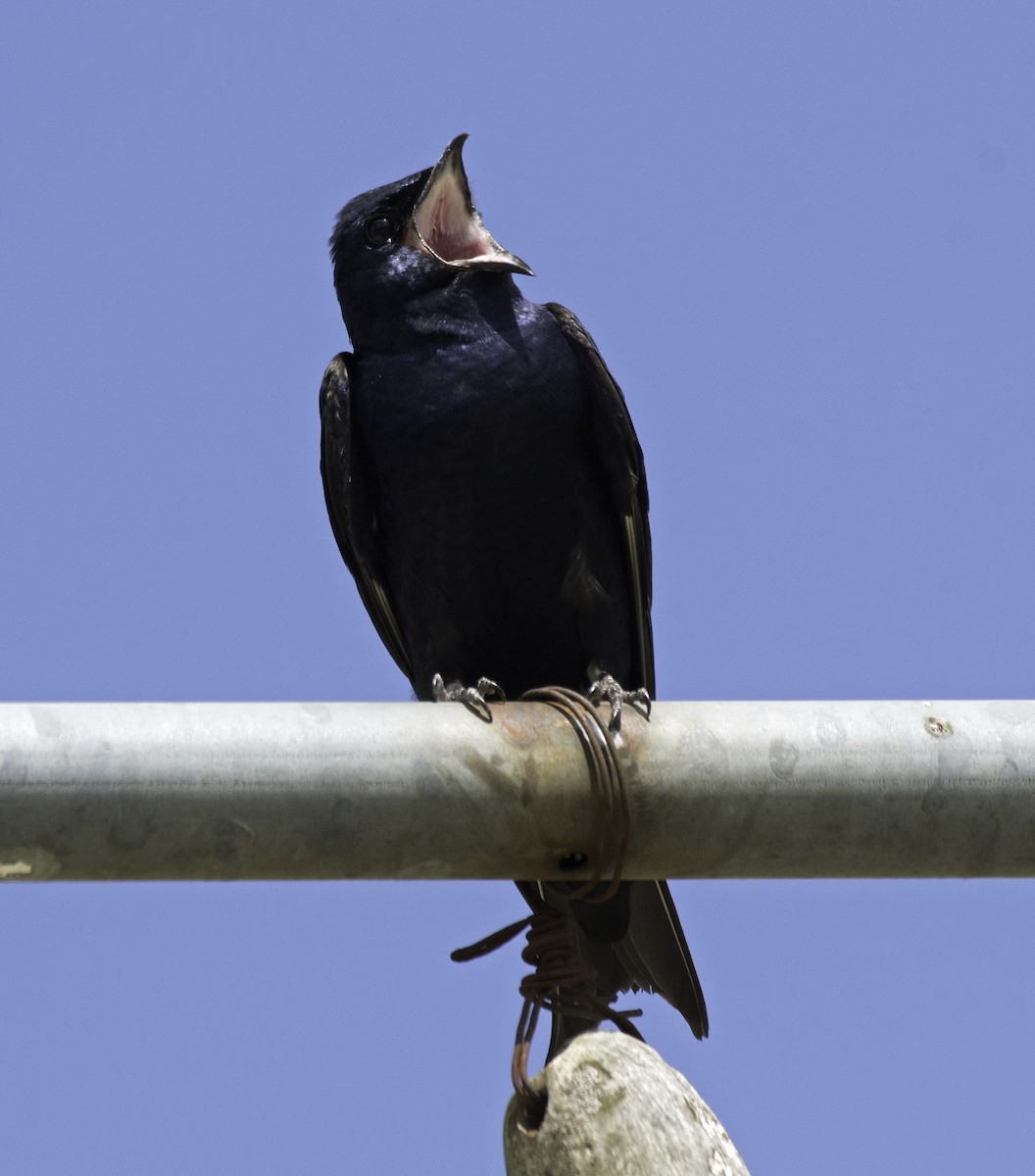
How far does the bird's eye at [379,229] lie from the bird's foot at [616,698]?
5.39ft

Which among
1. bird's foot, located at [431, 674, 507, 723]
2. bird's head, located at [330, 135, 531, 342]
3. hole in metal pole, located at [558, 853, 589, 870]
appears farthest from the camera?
bird's head, located at [330, 135, 531, 342]

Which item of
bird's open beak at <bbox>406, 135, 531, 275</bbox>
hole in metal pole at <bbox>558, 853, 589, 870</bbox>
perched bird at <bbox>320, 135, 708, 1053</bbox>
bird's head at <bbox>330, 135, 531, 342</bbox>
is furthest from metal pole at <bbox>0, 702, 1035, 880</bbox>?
bird's open beak at <bbox>406, 135, 531, 275</bbox>

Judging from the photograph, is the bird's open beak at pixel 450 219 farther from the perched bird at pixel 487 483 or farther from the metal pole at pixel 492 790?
the metal pole at pixel 492 790

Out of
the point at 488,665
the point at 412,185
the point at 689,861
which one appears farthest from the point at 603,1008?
the point at 412,185

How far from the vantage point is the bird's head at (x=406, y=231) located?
575cm

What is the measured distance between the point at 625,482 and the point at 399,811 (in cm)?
287

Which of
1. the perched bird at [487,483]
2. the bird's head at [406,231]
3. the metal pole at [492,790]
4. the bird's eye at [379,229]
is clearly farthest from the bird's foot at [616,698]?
the bird's eye at [379,229]

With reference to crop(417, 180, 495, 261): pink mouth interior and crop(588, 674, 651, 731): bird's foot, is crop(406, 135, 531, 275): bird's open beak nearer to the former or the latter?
crop(417, 180, 495, 261): pink mouth interior

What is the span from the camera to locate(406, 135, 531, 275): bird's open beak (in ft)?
19.2

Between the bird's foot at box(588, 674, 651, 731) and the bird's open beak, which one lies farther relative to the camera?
the bird's open beak

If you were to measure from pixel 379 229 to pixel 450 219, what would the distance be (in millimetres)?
230

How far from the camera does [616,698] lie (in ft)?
11.8

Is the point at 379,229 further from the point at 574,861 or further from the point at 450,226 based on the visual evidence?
the point at 574,861

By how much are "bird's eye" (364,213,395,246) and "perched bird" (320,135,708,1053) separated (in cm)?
18
